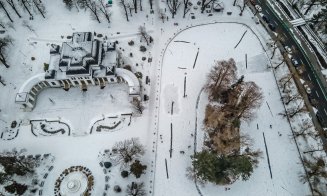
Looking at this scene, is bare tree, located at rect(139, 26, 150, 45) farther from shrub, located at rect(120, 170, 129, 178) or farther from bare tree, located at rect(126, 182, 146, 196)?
bare tree, located at rect(126, 182, 146, 196)

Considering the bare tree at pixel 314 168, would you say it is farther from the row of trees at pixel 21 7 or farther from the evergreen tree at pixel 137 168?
the row of trees at pixel 21 7

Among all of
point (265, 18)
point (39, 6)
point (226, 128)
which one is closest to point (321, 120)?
point (226, 128)

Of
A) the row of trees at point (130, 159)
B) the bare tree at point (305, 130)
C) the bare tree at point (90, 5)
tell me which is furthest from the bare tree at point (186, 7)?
the bare tree at point (305, 130)

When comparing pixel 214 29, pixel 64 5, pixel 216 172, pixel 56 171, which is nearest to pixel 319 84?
pixel 214 29

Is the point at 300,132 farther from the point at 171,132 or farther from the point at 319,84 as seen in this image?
the point at 171,132

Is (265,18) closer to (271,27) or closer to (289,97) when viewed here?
(271,27)

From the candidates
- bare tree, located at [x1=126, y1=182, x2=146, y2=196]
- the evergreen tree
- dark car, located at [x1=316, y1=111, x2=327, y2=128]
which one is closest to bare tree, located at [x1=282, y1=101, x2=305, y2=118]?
dark car, located at [x1=316, y1=111, x2=327, y2=128]
